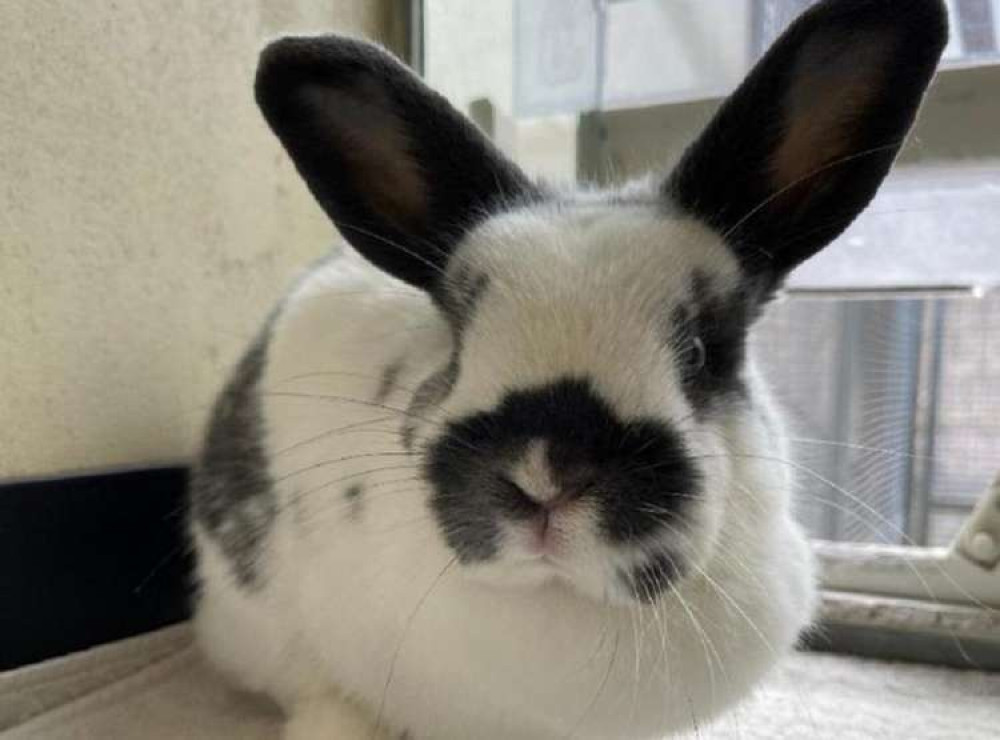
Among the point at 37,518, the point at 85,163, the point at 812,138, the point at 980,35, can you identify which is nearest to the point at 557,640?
the point at 812,138

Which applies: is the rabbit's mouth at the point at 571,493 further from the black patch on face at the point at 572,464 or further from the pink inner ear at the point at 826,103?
the pink inner ear at the point at 826,103

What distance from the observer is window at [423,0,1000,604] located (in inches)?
62.9

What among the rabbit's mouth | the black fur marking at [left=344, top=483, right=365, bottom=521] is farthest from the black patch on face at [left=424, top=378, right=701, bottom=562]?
the black fur marking at [left=344, top=483, right=365, bottom=521]

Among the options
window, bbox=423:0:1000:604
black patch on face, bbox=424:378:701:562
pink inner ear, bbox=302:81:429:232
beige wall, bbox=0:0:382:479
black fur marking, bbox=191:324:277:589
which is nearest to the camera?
black patch on face, bbox=424:378:701:562

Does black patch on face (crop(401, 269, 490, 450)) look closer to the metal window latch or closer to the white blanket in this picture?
the white blanket

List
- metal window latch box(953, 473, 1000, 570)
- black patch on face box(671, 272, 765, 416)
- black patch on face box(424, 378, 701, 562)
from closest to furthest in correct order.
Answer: black patch on face box(424, 378, 701, 562) → black patch on face box(671, 272, 765, 416) → metal window latch box(953, 473, 1000, 570)

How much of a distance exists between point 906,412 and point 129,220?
1.14 metres

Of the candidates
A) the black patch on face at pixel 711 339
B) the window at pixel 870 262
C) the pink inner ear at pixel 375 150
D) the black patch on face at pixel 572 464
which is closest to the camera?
the black patch on face at pixel 572 464

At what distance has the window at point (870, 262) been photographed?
1.60 m

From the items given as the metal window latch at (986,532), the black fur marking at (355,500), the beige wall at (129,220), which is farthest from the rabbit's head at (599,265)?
the metal window latch at (986,532)

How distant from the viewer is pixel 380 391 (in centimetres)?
102

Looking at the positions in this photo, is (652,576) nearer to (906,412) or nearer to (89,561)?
(89,561)

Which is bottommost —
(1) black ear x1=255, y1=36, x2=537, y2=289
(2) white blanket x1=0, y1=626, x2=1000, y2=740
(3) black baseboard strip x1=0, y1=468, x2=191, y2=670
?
(2) white blanket x1=0, y1=626, x2=1000, y2=740

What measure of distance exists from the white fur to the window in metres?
0.60
